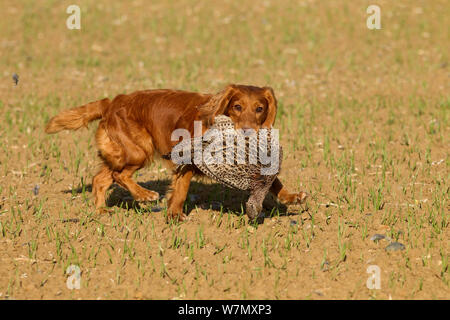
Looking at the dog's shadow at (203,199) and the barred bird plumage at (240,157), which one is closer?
the barred bird plumage at (240,157)

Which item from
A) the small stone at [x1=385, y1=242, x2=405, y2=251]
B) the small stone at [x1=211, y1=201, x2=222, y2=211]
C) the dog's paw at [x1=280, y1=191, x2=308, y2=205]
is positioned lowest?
the small stone at [x1=385, y1=242, x2=405, y2=251]

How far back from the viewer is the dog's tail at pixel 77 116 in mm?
6500

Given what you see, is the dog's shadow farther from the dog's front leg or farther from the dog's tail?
the dog's tail

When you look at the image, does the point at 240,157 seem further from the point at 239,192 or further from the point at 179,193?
the point at 239,192

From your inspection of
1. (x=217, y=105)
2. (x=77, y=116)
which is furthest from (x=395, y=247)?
(x=77, y=116)

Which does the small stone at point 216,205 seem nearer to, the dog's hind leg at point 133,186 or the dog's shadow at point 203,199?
the dog's shadow at point 203,199

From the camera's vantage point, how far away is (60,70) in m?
12.0

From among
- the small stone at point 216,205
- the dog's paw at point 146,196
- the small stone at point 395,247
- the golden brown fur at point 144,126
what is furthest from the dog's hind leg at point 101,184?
the small stone at point 395,247

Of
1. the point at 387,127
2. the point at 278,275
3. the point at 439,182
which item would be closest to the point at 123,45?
the point at 387,127

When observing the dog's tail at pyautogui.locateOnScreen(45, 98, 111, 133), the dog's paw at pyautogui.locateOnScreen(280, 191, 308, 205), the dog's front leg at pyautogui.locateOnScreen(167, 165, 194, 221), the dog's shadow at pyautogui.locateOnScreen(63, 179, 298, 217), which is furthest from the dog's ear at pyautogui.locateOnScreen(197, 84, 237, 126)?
the dog's tail at pyautogui.locateOnScreen(45, 98, 111, 133)

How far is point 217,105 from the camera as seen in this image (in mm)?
5516

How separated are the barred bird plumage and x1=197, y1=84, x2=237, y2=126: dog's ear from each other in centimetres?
9

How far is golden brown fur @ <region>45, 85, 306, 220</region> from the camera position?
230 inches
